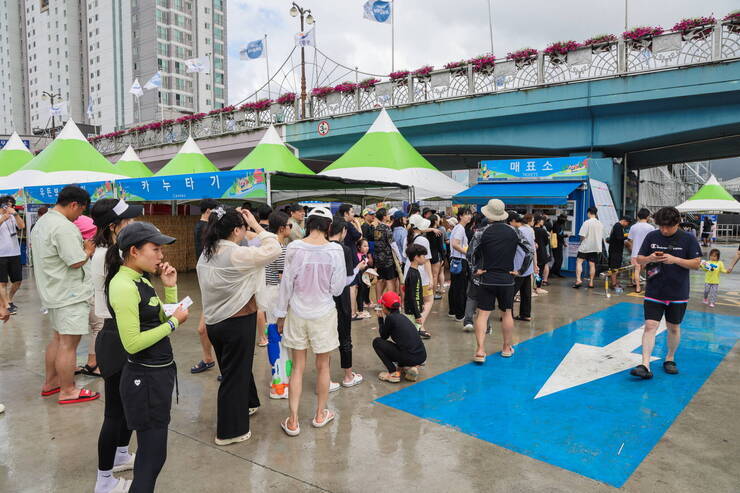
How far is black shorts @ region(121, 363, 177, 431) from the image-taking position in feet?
7.88

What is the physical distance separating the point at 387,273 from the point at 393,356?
8.18ft

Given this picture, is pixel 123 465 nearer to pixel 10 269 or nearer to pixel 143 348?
pixel 143 348

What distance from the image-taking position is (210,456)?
3424 mm

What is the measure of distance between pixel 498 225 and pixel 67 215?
176 inches

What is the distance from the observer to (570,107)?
1340 cm

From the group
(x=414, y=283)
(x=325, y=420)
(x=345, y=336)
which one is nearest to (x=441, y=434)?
(x=325, y=420)

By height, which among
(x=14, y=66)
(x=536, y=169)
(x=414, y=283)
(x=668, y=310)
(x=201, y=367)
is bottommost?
(x=201, y=367)

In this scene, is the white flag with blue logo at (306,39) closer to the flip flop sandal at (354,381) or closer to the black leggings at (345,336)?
the black leggings at (345,336)

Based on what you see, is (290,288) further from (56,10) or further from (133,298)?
(56,10)

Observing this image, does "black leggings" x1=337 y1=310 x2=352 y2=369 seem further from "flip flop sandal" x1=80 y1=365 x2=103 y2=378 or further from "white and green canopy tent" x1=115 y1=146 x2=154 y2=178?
"white and green canopy tent" x1=115 y1=146 x2=154 y2=178

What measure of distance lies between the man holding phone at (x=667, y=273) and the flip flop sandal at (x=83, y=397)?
555cm

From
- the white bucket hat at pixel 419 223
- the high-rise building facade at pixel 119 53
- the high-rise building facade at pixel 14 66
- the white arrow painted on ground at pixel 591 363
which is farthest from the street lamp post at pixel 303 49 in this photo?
the high-rise building facade at pixel 14 66

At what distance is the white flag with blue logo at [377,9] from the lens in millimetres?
16844

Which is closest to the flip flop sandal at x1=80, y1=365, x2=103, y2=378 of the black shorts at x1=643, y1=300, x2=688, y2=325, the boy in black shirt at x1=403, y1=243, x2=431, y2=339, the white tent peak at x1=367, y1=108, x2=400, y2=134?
the boy in black shirt at x1=403, y1=243, x2=431, y2=339
